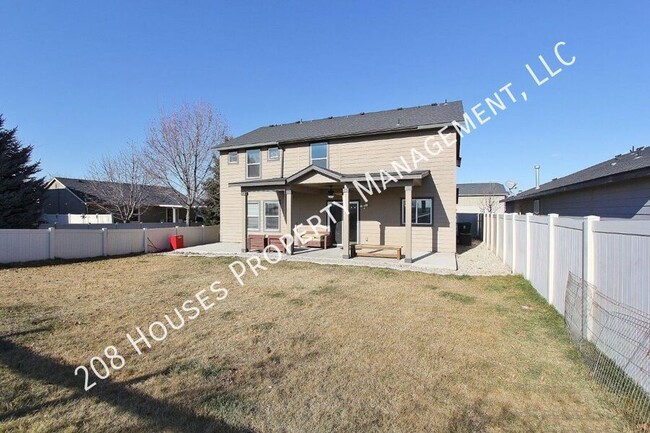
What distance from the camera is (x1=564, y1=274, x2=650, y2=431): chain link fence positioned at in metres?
2.94

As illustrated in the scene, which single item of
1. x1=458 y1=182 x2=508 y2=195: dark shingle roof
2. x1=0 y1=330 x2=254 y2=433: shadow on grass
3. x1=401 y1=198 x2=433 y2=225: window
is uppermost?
x1=458 y1=182 x2=508 y2=195: dark shingle roof

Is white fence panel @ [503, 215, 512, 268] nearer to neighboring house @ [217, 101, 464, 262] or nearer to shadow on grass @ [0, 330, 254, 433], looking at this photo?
neighboring house @ [217, 101, 464, 262]

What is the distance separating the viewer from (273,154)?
54.1 feet

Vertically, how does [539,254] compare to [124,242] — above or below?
above

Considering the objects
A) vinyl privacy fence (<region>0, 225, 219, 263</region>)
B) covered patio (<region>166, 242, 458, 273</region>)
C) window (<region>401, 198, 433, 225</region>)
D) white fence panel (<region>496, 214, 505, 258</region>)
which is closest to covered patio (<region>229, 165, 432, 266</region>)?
covered patio (<region>166, 242, 458, 273</region>)

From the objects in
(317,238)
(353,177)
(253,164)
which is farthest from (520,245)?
(253,164)

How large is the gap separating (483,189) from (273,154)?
39.2 m

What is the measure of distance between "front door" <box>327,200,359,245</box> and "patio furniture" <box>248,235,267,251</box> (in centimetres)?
347

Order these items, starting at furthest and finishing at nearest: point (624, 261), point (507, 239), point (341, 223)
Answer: point (341, 223), point (507, 239), point (624, 261)

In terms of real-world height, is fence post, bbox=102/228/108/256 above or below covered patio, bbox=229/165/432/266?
below

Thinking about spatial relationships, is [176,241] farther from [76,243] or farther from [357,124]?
[357,124]

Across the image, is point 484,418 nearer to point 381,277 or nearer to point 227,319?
point 227,319

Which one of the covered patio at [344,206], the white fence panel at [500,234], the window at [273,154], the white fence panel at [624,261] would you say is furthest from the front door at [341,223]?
the white fence panel at [624,261]

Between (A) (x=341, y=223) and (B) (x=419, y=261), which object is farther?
(A) (x=341, y=223)
